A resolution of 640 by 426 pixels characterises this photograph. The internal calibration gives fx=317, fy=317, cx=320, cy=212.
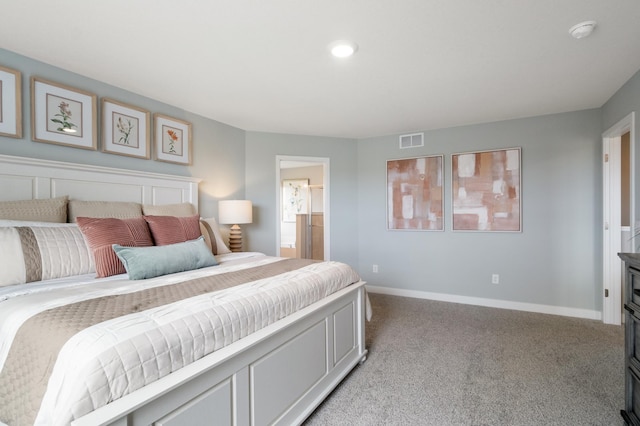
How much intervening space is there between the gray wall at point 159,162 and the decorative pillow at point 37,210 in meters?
0.45

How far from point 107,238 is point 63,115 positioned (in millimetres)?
1235

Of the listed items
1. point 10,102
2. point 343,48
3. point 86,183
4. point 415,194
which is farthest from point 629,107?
point 10,102

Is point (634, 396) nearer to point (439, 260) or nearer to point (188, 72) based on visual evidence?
point (439, 260)

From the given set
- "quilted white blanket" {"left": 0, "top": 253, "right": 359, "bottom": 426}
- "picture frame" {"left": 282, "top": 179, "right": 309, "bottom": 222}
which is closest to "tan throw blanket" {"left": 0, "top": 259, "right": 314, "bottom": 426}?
"quilted white blanket" {"left": 0, "top": 253, "right": 359, "bottom": 426}

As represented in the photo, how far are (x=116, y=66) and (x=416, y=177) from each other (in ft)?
11.5

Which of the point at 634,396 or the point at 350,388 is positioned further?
the point at 350,388

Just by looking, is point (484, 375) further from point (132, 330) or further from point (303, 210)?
point (303, 210)

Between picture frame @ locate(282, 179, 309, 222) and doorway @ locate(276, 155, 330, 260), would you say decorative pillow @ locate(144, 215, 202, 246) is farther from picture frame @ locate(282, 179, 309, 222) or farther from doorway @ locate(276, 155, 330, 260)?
picture frame @ locate(282, 179, 309, 222)

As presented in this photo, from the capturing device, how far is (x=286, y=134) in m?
4.36

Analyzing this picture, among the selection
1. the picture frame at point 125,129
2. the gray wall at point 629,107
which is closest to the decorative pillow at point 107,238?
the picture frame at point 125,129

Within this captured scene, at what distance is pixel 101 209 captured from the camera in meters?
2.33

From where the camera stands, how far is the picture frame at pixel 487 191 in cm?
376

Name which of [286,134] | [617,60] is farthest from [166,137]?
[617,60]

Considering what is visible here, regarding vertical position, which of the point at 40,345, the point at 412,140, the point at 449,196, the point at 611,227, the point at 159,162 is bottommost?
the point at 40,345
